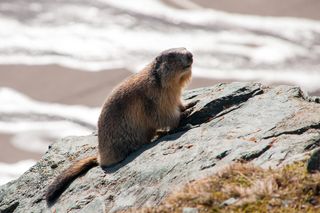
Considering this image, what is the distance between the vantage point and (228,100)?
33.6 ft

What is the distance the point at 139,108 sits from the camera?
429 inches

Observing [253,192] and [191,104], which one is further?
[191,104]

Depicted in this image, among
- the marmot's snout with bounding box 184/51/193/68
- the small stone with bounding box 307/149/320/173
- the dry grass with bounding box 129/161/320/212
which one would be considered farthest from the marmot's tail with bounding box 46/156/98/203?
the small stone with bounding box 307/149/320/173

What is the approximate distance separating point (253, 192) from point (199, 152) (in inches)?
75.7

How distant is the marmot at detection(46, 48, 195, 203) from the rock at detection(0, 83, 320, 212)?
→ 28 cm

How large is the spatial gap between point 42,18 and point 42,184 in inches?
496

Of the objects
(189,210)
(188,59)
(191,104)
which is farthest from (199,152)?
(188,59)

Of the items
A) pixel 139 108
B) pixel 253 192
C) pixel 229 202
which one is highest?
pixel 253 192

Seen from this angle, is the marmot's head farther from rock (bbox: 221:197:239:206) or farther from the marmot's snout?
rock (bbox: 221:197:239:206)

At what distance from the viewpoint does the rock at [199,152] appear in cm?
832

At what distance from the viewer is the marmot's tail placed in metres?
10.4

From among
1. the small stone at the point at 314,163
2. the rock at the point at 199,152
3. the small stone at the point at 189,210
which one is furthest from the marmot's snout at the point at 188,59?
the small stone at the point at 189,210

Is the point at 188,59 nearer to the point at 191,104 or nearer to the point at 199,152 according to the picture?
the point at 191,104

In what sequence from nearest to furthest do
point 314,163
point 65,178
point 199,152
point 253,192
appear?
point 253,192 → point 314,163 → point 199,152 → point 65,178
